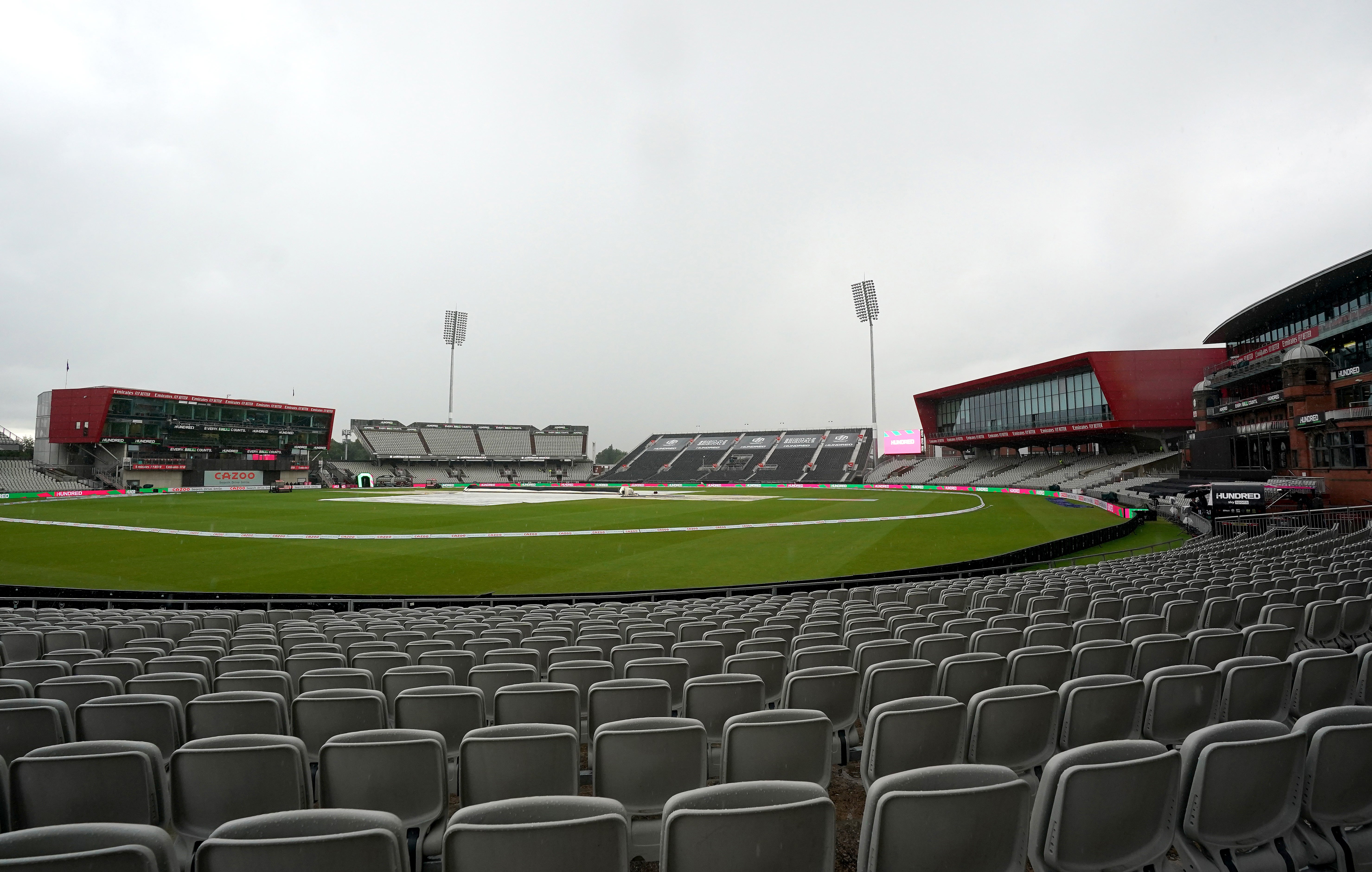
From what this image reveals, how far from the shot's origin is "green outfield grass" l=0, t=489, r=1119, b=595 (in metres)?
20.0

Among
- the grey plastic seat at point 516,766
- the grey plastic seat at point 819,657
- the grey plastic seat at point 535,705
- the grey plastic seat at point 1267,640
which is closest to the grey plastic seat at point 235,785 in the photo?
the grey plastic seat at point 516,766

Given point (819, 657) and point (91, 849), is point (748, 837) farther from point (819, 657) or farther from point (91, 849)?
point (819, 657)

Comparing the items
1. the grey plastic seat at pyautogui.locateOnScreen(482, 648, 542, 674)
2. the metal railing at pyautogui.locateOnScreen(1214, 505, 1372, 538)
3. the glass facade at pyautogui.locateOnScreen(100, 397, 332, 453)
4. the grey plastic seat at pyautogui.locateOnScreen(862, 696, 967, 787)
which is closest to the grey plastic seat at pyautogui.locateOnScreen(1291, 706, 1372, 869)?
the grey plastic seat at pyautogui.locateOnScreen(862, 696, 967, 787)

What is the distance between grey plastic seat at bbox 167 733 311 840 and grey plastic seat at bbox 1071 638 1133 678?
5.17 m

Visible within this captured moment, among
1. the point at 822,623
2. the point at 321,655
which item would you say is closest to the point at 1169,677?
the point at 822,623

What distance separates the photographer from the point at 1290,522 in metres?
22.8

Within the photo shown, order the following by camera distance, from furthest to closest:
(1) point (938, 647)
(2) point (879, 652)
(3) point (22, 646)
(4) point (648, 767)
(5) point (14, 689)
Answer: (3) point (22, 646) < (1) point (938, 647) < (2) point (879, 652) < (5) point (14, 689) < (4) point (648, 767)

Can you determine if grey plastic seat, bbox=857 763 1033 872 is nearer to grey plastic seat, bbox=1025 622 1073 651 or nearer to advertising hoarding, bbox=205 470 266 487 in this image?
grey plastic seat, bbox=1025 622 1073 651

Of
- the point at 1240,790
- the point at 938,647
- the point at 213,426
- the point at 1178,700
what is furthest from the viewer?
the point at 213,426

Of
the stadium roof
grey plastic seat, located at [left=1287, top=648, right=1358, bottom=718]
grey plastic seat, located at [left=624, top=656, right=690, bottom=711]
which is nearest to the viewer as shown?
grey plastic seat, located at [left=1287, top=648, right=1358, bottom=718]

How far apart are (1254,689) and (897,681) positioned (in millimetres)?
→ 2115

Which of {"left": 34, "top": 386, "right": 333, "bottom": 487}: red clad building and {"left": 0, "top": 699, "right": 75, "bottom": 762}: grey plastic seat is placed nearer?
{"left": 0, "top": 699, "right": 75, "bottom": 762}: grey plastic seat

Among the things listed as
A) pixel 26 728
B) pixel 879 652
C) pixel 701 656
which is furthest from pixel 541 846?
pixel 701 656

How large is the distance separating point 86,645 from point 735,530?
26.1 metres
